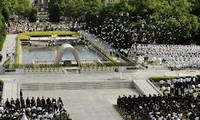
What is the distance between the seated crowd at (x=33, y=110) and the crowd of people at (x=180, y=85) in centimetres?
875

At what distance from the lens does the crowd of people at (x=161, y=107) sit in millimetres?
28297

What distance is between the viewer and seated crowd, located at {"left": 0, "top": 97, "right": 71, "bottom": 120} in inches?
1099

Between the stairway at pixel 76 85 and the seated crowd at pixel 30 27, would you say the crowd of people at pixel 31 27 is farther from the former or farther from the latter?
the stairway at pixel 76 85

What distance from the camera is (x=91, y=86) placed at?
38.5 meters

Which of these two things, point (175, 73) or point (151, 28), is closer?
point (175, 73)

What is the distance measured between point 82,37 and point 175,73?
27093 mm

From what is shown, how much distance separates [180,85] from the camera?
121 ft

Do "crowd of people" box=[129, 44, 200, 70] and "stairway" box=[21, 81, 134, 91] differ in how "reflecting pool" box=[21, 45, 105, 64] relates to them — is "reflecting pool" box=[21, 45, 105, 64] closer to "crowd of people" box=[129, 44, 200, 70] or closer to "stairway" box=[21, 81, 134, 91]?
"crowd of people" box=[129, 44, 200, 70]

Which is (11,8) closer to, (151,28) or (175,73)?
(151,28)

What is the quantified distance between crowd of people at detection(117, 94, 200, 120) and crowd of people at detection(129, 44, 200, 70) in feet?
39.1

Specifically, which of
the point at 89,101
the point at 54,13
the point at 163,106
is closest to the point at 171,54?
the point at 89,101

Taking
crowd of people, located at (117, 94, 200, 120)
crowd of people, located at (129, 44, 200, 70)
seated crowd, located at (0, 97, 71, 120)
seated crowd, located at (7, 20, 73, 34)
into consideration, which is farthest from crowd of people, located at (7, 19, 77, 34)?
crowd of people, located at (117, 94, 200, 120)

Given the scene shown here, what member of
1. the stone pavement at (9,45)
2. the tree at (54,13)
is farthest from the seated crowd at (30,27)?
the stone pavement at (9,45)

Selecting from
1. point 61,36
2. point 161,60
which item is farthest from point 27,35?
point 161,60
